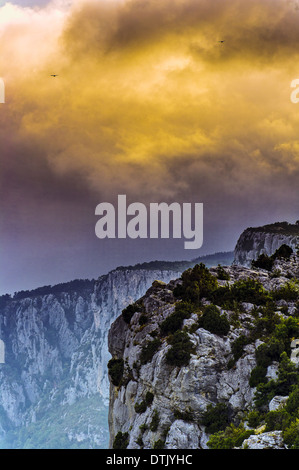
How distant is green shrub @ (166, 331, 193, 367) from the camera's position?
61.1 m

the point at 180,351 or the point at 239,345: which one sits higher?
the point at 239,345

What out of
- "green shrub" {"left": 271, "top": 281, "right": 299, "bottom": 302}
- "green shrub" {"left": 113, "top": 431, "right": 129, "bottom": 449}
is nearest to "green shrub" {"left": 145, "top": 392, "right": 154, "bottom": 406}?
"green shrub" {"left": 113, "top": 431, "right": 129, "bottom": 449}

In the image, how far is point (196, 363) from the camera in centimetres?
6050

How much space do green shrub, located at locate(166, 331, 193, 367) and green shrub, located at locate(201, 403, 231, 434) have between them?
5.89 m

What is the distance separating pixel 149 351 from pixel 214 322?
8.45 meters

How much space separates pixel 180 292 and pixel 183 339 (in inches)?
642

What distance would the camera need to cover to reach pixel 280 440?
142 feet

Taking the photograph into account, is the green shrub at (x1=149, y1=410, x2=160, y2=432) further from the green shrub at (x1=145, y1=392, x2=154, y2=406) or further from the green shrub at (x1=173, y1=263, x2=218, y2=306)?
the green shrub at (x1=173, y1=263, x2=218, y2=306)

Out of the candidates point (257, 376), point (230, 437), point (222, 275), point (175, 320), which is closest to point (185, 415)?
point (257, 376)

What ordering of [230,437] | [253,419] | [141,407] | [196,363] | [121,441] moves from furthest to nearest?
[121,441] < [141,407] < [196,363] < [253,419] < [230,437]

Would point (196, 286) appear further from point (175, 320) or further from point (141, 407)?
point (141, 407)
